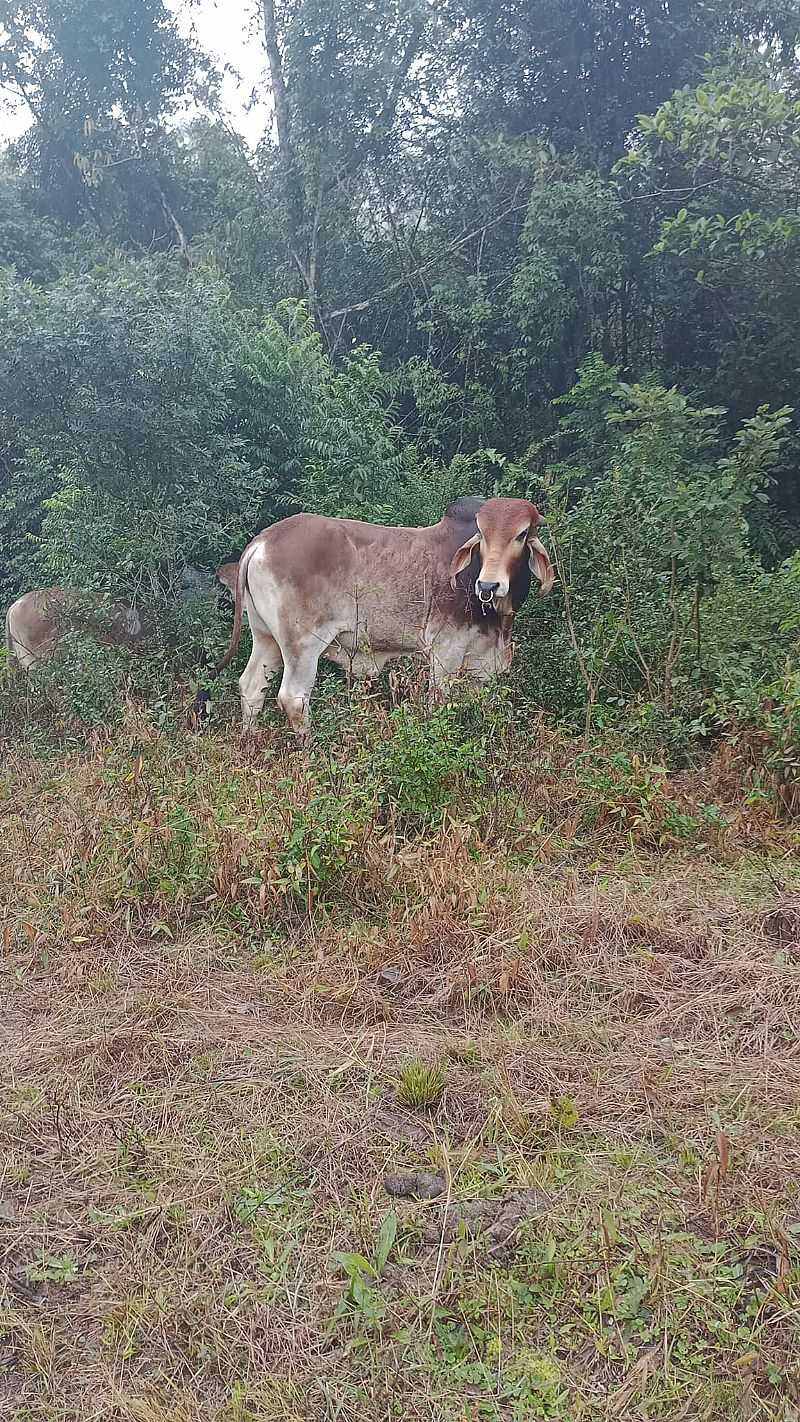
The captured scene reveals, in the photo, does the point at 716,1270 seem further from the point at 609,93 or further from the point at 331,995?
the point at 609,93

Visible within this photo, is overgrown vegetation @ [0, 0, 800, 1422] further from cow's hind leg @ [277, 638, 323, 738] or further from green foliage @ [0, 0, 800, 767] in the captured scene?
cow's hind leg @ [277, 638, 323, 738]

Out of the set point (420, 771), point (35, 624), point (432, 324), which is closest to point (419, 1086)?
point (420, 771)

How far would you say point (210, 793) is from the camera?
4.67 metres

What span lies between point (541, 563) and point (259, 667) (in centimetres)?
207

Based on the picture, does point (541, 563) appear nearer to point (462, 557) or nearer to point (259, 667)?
point (462, 557)

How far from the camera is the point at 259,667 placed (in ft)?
22.2

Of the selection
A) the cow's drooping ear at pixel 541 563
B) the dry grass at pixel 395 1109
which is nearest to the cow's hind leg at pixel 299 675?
the cow's drooping ear at pixel 541 563

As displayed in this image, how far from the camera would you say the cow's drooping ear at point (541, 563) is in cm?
608

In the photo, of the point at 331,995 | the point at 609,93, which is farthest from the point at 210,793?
the point at 609,93

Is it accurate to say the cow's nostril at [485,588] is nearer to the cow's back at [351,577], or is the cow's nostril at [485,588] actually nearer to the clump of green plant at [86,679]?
the cow's back at [351,577]

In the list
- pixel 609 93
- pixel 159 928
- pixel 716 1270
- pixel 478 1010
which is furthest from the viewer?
pixel 609 93

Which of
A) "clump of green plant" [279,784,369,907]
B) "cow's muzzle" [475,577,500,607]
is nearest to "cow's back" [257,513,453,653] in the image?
"cow's muzzle" [475,577,500,607]

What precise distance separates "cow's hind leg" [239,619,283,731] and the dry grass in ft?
6.41

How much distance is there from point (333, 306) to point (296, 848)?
31.9ft
